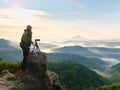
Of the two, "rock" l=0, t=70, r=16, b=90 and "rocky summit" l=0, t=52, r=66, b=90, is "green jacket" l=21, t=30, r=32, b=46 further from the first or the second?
"rock" l=0, t=70, r=16, b=90

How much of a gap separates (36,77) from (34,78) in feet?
1.60

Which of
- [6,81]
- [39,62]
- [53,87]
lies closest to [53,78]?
[53,87]

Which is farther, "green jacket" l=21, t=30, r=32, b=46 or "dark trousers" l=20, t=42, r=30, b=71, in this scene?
"dark trousers" l=20, t=42, r=30, b=71

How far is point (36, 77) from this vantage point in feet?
120

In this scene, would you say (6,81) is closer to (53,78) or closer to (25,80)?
(25,80)

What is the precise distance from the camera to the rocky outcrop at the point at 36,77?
116ft

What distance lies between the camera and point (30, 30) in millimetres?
35531

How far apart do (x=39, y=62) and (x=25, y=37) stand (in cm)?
367

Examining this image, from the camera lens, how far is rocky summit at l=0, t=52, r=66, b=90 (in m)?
34.9

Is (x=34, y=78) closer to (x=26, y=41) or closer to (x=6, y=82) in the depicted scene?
(x=6, y=82)

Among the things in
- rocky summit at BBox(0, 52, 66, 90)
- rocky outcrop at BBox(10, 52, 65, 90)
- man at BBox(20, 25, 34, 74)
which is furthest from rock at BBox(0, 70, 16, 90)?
man at BBox(20, 25, 34, 74)

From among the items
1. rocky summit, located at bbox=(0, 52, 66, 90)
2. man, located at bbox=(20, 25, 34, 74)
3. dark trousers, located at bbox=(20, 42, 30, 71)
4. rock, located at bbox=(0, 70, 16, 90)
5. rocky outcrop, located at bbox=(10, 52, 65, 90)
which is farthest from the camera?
dark trousers, located at bbox=(20, 42, 30, 71)

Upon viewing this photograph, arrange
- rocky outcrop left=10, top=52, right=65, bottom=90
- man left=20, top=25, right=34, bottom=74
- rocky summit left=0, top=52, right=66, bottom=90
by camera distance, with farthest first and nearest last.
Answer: man left=20, top=25, right=34, bottom=74 < rocky outcrop left=10, top=52, right=65, bottom=90 < rocky summit left=0, top=52, right=66, bottom=90

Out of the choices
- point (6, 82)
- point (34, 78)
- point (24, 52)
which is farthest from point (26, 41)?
point (6, 82)
